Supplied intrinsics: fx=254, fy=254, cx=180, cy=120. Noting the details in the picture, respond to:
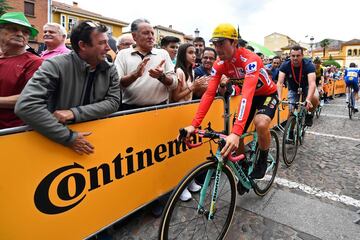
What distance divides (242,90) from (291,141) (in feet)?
9.84

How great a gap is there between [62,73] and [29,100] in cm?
37

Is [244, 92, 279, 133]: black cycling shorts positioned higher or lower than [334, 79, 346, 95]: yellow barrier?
lower

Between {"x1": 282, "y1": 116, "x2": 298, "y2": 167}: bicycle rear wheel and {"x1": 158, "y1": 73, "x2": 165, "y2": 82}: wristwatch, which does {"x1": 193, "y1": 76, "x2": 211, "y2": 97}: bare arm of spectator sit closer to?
{"x1": 158, "y1": 73, "x2": 165, "y2": 82}: wristwatch

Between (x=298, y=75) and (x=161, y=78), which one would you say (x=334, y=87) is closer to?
(x=298, y=75)

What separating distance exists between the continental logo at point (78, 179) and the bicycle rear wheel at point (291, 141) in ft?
9.86

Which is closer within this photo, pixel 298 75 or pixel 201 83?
pixel 201 83

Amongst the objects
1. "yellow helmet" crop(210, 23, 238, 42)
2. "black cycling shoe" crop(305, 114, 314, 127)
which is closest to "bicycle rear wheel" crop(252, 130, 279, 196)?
"yellow helmet" crop(210, 23, 238, 42)

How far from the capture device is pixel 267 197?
3547mm

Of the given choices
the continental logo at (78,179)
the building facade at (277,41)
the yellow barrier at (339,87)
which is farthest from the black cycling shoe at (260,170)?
the building facade at (277,41)

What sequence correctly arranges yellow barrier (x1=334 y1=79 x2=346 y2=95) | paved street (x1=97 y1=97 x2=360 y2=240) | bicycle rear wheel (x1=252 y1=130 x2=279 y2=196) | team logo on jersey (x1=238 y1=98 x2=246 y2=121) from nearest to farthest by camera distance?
team logo on jersey (x1=238 y1=98 x2=246 y2=121), paved street (x1=97 y1=97 x2=360 y2=240), bicycle rear wheel (x1=252 y1=130 x2=279 y2=196), yellow barrier (x1=334 y1=79 x2=346 y2=95)

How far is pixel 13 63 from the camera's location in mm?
2348

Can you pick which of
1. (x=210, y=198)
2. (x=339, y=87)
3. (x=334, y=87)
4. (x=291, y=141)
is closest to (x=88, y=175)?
(x=210, y=198)

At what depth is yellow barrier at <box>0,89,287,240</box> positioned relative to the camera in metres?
1.82

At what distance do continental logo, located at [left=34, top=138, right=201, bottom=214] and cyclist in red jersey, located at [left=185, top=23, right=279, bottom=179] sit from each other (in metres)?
0.69
